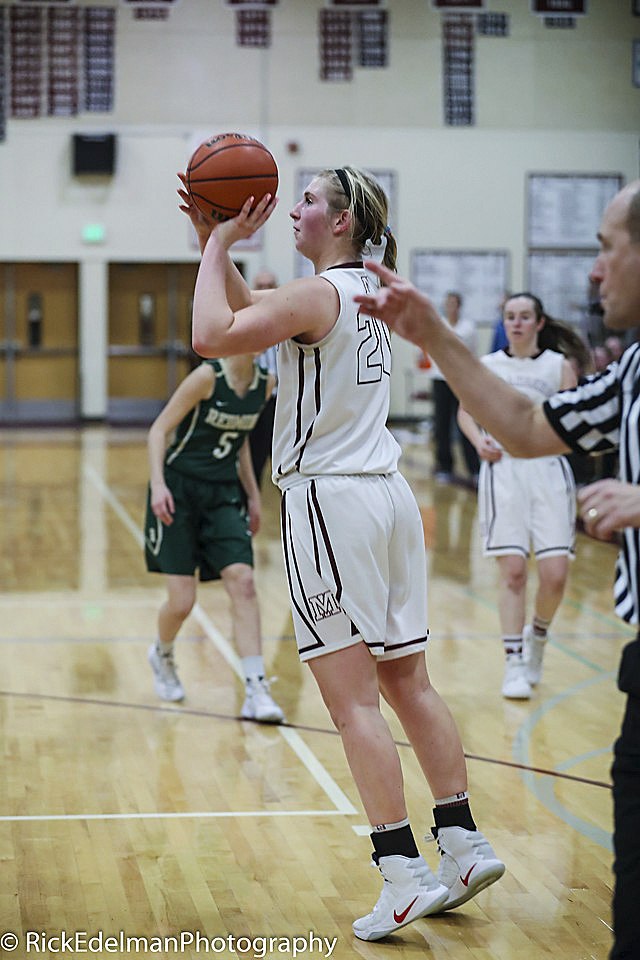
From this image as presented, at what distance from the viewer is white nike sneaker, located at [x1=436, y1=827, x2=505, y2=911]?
133 inches

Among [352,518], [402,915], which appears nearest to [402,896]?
[402,915]

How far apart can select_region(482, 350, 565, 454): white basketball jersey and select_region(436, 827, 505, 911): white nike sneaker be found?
2716mm

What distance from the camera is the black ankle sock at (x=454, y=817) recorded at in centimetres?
342

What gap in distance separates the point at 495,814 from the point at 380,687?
1.03m

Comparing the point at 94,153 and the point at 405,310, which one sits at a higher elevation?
the point at 94,153

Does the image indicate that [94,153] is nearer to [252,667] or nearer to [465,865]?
[252,667]

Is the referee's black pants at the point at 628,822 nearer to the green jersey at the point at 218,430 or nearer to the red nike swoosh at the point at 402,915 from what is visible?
the red nike swoosh at the point at 402,915

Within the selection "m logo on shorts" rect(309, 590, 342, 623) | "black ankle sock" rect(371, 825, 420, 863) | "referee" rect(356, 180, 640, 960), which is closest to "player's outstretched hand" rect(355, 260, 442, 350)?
"referee" rect(356, 180, 640, 960)

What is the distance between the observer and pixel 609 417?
2.38m

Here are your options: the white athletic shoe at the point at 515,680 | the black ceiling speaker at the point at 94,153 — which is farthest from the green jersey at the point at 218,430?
the black ceiling speaker at the point at 94,153

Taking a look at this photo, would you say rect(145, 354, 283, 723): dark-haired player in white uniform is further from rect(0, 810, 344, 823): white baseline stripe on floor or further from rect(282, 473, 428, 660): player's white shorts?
rect(282, 473, 428, 660): player's white shorts

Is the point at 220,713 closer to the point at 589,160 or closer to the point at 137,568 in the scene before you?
the point at 137,568

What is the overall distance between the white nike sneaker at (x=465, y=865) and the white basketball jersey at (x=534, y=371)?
107 inches

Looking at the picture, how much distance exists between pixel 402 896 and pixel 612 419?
1452 millimetres
